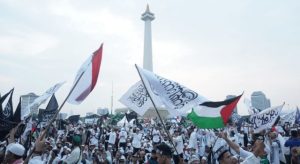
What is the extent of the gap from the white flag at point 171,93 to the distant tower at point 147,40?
63.7 m

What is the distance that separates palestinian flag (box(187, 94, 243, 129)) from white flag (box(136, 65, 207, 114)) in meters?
0.33

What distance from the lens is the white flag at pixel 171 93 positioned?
Result: 6.12m

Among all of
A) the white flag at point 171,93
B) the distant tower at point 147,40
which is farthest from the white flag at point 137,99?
the distant tower at point 147,40

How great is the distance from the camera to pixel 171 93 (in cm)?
633

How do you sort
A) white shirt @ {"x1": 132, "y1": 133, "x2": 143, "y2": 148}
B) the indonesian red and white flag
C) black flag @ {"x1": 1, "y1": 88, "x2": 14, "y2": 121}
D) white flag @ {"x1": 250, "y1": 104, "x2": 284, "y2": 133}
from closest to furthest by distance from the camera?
the indonesian red and white flag
black flag @ {"x1": 1, "y1": 88, "x2": 14, "y2": 121}
white flag @ {"x1": 250, "y1": 104, "x2": 284, "y2": 133}
white shirt @ {"x1": 132, "y1": 133, "x2": 143, "y2": 148}

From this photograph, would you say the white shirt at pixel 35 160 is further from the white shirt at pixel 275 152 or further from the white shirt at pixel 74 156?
the white shirt at pixel 275 152

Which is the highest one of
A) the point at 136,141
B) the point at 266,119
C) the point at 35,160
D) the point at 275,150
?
the point at 266,119

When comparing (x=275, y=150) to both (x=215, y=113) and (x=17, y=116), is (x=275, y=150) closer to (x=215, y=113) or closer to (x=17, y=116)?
(x=215, y=113)

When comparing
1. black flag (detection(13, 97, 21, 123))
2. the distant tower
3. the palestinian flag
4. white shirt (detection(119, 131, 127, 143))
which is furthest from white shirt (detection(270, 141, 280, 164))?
the distant tower

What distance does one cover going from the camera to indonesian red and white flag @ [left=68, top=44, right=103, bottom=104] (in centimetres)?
606

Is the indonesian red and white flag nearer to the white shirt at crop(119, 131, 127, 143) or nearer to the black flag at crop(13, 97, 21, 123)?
the black flag at crop(13, 97, 21, 123)

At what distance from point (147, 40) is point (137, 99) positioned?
67.1 m

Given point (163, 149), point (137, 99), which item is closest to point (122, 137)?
point (137, 99)

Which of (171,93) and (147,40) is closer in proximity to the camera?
(171,93)
